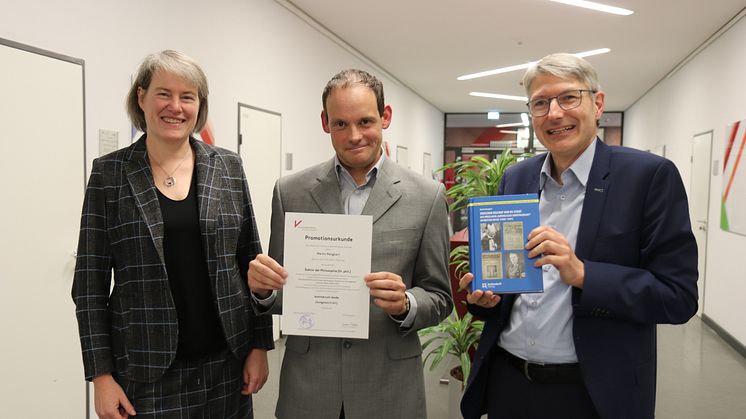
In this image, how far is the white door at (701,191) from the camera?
6.42 m

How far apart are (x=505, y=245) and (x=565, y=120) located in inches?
14.8

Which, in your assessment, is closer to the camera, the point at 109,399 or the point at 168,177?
the point at 109,399

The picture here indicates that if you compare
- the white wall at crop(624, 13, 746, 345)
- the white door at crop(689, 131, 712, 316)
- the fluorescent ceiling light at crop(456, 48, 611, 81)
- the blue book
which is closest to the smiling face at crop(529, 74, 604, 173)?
the blue book

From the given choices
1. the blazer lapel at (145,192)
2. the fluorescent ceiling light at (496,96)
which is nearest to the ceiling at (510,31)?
the fluorescent ceiling light at (496,96)

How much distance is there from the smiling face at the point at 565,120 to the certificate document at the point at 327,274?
21.8 inches

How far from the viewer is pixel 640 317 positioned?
4.23ft

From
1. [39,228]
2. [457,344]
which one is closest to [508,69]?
[457,344]

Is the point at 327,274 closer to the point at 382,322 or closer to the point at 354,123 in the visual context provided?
the point at 382,322

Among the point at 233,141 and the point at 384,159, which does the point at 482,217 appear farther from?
the point at 233,141

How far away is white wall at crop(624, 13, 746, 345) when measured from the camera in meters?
5.34

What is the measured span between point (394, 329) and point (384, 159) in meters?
0.49

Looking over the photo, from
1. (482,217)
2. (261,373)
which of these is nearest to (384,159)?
(482,217)

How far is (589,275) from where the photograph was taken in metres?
1.28

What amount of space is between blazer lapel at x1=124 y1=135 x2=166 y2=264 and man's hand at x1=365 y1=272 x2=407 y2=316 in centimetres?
60
